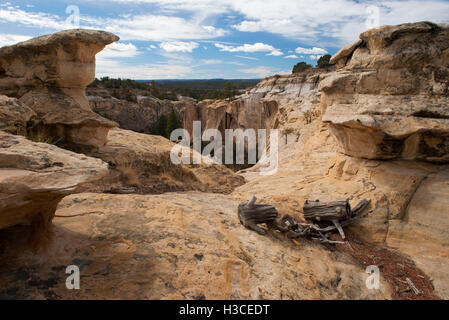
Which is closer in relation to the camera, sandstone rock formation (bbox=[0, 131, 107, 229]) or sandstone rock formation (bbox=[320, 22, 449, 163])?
sandstone rock formation (bbox=[0, 131, 107, 229])

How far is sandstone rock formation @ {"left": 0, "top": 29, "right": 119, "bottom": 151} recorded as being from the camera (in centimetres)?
755

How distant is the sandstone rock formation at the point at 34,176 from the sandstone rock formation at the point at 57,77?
4659 mm

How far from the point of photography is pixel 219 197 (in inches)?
287

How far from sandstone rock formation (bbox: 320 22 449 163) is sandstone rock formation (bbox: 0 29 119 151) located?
6.48m

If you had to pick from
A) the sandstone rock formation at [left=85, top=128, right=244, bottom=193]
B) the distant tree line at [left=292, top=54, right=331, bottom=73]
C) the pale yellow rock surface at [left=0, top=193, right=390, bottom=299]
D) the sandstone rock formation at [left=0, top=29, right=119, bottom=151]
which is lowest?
the pale yellow rock surface at [left=0, top=193, right=390, bottom=299]

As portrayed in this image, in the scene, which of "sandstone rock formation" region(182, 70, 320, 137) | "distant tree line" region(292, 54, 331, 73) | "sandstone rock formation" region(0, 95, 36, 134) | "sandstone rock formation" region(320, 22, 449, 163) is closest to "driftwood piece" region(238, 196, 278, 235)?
"sandstone rock formation" region(320, 22, 449, 163)

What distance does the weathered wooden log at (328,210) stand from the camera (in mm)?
5543

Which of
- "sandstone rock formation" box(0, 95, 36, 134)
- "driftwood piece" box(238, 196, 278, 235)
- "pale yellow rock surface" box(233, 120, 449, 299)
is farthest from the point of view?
"driftwood piece" box(238, 196, 278, 235)

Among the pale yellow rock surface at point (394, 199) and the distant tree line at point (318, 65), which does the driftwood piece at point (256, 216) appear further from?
the distant tree line at point (318, 65)

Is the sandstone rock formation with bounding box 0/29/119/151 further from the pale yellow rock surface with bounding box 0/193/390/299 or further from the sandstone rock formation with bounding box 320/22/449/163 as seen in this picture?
the sandstone rock formation with bounding box 320/22/449/163

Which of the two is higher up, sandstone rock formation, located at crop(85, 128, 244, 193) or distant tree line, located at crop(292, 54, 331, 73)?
distant tree line, located at crop(292, 54, 331, 73)

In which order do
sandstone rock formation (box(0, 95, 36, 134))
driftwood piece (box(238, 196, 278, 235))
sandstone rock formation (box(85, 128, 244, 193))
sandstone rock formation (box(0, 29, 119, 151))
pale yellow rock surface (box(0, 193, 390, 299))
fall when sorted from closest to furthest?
pale yellow rock surface (box(0, 193, 390, 299)) → sandstone rock formation (box(0, 95, 36, 134)) → driftwood piece (box(238, 196, 278, 235)) → sandstone rock formation (box(0, 29, 119, 151)) → sandstone rock formation (box(85, 128, 244, 193))
